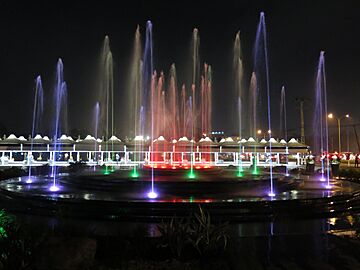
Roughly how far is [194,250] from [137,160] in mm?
29088

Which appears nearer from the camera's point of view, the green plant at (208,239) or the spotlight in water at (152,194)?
the green plant at (208,239)

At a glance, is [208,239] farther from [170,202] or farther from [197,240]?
[170,202]

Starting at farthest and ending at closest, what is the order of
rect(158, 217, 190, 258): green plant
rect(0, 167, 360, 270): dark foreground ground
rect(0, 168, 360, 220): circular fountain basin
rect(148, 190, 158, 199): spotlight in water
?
rect(148, 190, 158, 199): spotlight in water
rect(0, 168, 360, 220): circular fountain basin
rect(158, 217, 190, 258): green plant
rect(0, 167, 360, 270): dark foreground ground

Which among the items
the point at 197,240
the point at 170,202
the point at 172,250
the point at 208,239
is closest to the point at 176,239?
the point at 172,250

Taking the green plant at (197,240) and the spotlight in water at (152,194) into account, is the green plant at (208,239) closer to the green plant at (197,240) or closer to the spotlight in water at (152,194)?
the green plant at (197,240)

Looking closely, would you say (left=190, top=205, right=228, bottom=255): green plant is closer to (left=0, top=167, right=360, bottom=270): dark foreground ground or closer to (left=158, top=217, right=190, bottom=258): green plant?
(left=0, top=167, right=360, bottom=270): dark foreground ground

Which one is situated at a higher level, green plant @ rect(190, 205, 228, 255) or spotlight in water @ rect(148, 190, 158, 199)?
spotlight in water @ rect(148, 190, 158, 199)

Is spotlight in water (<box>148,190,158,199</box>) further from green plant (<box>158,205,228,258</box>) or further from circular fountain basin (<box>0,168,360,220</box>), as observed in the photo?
green plant (<box>158,205,228,258</box>)

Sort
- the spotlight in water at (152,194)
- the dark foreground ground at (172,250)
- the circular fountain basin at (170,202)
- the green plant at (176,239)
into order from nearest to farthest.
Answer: the dark foreground ground at (172,250) → the green plant at (176,239) → the circular fountain basin at (170,202) → the spotlight in water at (152,194)

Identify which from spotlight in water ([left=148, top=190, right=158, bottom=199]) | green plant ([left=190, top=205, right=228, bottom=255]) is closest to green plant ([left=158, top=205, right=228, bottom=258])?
green plant ([left=190, top=205, right=228, bottom=255])

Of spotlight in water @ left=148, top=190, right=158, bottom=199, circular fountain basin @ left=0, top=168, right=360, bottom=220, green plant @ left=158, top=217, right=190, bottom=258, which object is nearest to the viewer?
green plant @ left=158, top=217, right=190, bottom=258

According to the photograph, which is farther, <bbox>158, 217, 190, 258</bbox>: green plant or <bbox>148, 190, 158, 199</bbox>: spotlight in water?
<bbox>148, 190, 158, 199</bbox>: spotlight in water

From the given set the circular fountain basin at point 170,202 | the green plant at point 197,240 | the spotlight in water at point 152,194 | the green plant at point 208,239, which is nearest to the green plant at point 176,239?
the green plant at point 197,240

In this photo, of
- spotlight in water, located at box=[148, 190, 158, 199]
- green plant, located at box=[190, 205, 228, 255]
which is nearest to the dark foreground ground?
green plant, located at box=[190, 205, 228, 255]
